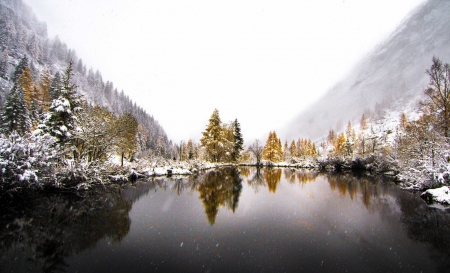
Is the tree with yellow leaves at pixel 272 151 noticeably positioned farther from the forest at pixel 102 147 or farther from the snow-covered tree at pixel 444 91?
the snow-covered tree at pixel 444 91

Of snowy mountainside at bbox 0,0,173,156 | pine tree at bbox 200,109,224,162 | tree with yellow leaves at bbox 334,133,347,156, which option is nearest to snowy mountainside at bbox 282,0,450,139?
tree with yellow leaves at bbox 334,133,347,156

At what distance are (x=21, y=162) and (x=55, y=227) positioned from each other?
234 inches

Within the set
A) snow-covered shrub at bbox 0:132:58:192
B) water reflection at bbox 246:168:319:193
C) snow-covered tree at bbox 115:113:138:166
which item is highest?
snow-covered tree at bbox 115:113:138:166

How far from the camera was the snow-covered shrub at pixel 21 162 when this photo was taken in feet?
34.0

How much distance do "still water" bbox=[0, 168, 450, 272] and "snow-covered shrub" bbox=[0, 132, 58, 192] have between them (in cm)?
129

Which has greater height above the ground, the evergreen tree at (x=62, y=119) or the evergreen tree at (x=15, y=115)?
the evergreen tree at (x=15, y=115)

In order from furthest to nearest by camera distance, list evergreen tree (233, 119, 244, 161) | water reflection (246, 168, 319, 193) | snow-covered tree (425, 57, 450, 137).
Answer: evergreen tree (233, 119, 244, 161) → water reflection (246, 168, 319, 193) → snow-covered tree (425, 57, 450, 137)

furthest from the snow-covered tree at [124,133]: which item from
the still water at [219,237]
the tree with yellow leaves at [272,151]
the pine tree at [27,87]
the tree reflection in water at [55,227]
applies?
the tree with yellow leaves at [272,151]

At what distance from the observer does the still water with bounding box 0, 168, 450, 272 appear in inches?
203

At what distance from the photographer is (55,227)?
24.8 feet

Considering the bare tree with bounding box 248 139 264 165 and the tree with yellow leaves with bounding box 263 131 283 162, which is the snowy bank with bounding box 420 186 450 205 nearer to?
the bare tree with bounding box 248 139 264 165

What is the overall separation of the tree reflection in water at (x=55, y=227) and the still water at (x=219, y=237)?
0.03 m

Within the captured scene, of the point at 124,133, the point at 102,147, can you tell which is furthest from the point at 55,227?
the point at 124,133

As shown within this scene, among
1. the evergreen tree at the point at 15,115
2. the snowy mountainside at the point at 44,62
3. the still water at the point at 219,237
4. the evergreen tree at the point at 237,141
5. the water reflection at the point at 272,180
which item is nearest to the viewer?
the still water at the point at 219,237
